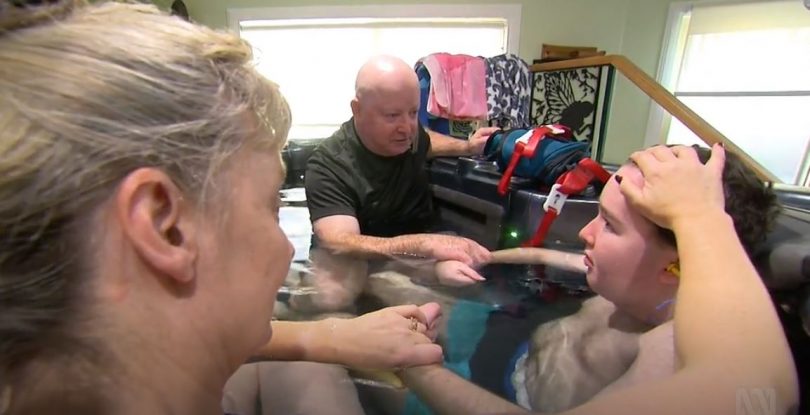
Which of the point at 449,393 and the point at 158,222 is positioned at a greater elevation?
the point at 158,222

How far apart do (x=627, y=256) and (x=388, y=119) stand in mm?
883

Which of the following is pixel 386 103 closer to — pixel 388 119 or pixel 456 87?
pixel 388 119

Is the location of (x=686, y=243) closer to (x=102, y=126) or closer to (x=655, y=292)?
(x=655, y=292)

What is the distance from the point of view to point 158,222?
0.31 meters

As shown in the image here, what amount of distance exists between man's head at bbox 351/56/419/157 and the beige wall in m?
2.32

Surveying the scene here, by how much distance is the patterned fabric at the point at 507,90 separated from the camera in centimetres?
275

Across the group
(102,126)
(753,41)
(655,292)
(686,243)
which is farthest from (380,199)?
(753,41)

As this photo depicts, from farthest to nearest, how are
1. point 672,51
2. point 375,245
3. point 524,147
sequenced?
point 672,51
point 375,245
point 524,147

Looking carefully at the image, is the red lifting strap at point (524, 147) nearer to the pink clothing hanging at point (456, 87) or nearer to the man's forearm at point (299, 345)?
the man's forearm at point (299, 345)

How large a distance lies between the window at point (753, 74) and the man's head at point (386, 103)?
7.58ft

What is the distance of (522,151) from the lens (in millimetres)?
1122

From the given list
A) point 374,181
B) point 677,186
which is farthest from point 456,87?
point 677,186

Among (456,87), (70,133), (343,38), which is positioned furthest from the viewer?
(343,38)

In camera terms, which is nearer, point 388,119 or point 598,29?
point 388,119
